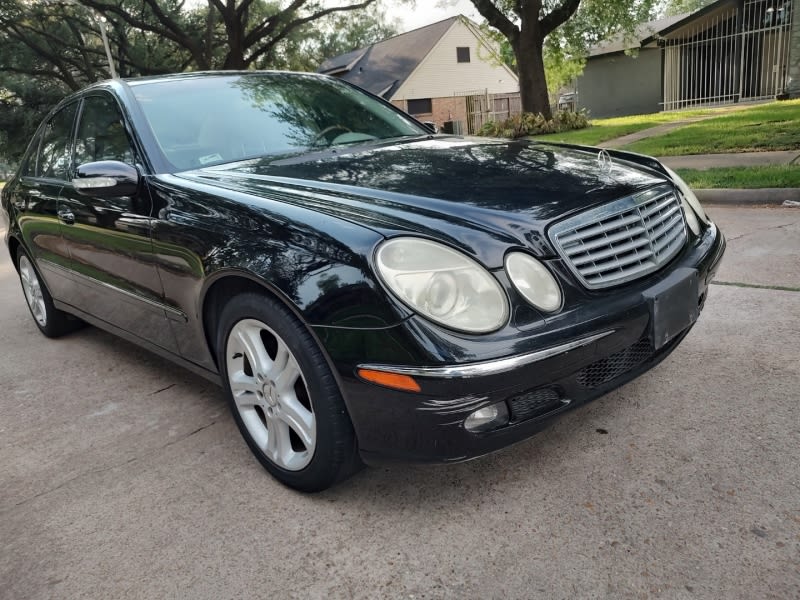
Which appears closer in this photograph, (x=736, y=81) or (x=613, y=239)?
(x=613, y=239)

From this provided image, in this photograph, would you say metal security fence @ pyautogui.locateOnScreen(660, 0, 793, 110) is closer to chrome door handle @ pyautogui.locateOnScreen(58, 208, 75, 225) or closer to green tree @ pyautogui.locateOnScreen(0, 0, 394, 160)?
green tree @ pyautogui.locateOnScreen(0, 0, 394, 160)

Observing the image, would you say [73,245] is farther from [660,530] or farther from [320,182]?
[660,530]

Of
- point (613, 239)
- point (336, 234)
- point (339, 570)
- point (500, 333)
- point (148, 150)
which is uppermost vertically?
point (148, 150)

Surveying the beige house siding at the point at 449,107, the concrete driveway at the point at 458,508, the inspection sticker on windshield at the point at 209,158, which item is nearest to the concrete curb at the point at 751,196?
the concrete driveway at the point at 458,508

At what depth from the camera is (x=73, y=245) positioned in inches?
140

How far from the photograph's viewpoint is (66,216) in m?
3.56

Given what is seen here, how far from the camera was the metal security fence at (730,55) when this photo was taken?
67.9 feet

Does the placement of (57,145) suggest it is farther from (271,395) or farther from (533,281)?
(533,281)

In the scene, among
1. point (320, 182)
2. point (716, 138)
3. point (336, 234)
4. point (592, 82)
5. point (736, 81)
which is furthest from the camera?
point (592, 82)

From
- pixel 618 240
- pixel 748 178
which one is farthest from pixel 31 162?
pixel 748 178

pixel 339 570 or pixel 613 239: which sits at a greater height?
pixel 613 239

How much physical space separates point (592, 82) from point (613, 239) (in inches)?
1078

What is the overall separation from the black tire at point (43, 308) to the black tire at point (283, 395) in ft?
8.21

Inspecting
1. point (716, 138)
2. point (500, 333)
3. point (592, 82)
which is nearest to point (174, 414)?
point (500, 333)
